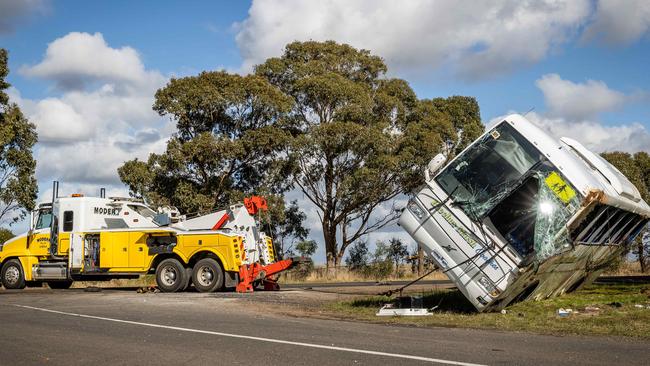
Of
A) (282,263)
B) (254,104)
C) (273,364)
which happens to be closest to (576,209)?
(273,364)

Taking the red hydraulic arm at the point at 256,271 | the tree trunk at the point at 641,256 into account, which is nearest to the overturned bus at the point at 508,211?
the red hydraulic arm at the point at 256,271

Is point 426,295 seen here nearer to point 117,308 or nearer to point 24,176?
point 117,308

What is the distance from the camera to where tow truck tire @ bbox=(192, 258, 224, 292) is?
1964cm

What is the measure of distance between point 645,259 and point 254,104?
1858 cm

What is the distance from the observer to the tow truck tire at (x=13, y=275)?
2212 cm

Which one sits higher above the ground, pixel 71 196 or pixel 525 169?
pixel 71 196

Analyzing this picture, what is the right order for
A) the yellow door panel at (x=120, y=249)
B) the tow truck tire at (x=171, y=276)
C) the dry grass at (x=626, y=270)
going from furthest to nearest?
the dry grass at (x=626, y=270) < the yellow door panel at (x=120, y=249) < the tow truck tire at (x=171, y=276)

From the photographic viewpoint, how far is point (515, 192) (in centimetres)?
1119

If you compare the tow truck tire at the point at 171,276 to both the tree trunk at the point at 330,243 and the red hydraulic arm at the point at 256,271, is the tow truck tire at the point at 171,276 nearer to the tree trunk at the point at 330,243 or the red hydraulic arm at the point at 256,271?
the red hydraulic arm at the point at 256,271

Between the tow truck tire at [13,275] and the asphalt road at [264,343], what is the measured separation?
991 centimetres

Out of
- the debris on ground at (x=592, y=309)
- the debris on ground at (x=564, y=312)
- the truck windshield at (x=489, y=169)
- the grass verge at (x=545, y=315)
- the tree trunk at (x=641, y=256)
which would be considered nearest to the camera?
the grass verge at (x=545, y=315)

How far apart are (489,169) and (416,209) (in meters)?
1.47

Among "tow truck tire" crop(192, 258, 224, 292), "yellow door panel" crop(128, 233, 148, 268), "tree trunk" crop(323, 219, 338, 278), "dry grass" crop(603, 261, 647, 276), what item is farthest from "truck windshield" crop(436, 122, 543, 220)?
"tree trunk" crop(323, 219, 338, 278)

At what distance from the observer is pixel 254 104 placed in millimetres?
31328
